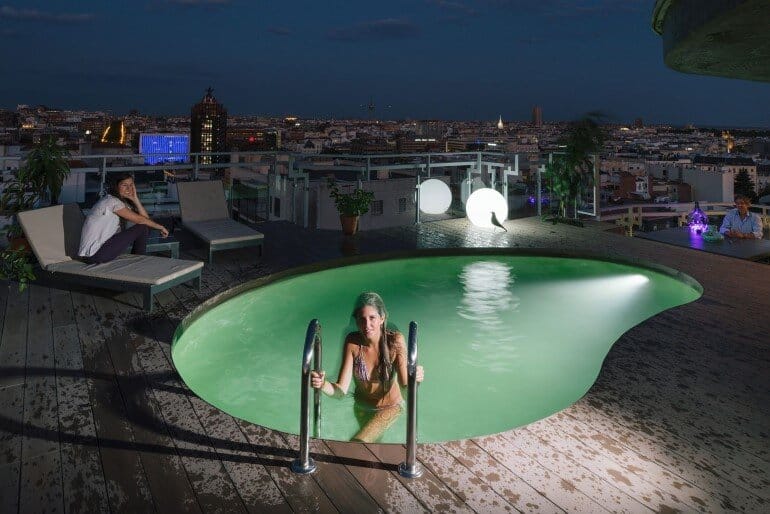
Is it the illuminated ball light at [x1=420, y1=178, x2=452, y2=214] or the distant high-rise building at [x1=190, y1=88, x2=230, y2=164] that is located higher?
the distant high-rise building at [x1=190, y1=88, x2=230, y2=164]

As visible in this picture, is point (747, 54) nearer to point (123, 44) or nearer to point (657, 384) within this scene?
point (657, 384)

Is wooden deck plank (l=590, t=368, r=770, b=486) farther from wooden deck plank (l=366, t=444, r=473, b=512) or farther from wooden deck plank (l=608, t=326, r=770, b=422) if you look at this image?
wooden deck plank (l=366, t=444, r=473, b=512)

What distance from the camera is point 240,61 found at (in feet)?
255

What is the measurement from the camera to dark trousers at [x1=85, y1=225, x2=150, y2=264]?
15.8 feet

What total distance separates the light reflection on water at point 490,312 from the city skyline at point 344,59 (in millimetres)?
42513

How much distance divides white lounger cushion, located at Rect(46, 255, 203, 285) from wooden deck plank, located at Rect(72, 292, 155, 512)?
0.51 meters

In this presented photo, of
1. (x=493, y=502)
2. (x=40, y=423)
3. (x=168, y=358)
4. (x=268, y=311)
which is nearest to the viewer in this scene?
(x=493, y=502)

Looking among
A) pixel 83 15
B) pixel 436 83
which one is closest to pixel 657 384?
pixel 83 15

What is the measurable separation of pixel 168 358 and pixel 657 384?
2854mm

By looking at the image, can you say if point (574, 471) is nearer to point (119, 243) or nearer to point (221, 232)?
point (119, 243)

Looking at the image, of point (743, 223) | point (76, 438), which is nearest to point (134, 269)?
point (76, 438)

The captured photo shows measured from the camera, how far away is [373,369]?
3203 millimetres

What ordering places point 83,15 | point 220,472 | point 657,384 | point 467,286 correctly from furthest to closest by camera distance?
point 83,15, point 467,286, point 657,384, point 220,472

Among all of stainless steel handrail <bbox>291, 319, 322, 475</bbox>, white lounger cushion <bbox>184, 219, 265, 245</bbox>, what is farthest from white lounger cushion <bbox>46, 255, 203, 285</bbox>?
stainless steel handrail <bbox>291, 319, 322, 475</bbox>
